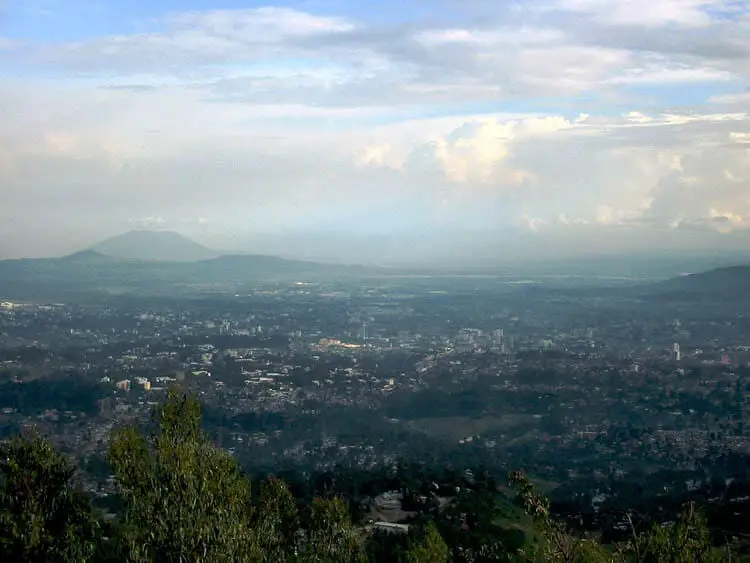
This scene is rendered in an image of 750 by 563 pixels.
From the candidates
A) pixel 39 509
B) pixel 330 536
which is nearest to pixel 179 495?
pixel 39 509

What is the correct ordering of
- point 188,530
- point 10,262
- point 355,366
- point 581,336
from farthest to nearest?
point 10,262, point 581,336, point 355,366, point 188,530

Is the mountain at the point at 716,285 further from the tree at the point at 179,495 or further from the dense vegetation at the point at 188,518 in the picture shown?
the tree at the point at 179,495

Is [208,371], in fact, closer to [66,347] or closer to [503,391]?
[66,347]

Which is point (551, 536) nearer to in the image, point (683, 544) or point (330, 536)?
point (683, 544)

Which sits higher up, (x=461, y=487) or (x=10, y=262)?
(x=10, y=262)

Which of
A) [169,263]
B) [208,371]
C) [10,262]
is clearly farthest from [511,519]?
[169,263]

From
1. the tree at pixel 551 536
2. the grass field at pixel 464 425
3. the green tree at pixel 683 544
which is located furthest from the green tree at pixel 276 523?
the grass field at pixel 464 425
